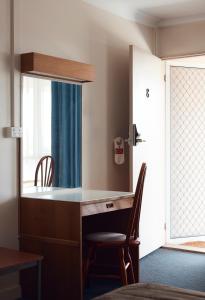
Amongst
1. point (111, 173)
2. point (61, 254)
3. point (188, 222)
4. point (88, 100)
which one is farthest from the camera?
point (188, 222)

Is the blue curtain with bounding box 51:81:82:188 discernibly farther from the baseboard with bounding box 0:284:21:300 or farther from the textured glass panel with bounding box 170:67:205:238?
the textured glass panel with bounding box 170:67:205:238

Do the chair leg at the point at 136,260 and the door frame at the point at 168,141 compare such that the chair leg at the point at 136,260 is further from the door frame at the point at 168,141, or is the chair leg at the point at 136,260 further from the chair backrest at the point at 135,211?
the door frame at the point at 168,141

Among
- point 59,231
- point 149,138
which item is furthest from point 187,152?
point 59,231

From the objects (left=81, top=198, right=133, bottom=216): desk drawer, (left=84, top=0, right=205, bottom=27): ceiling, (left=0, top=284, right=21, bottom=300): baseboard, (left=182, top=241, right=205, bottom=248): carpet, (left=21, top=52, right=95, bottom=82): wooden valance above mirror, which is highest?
(left=84, top=0, right=205, bottom=27): ceiling

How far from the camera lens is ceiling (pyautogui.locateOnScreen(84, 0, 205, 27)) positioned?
4113 millimetres

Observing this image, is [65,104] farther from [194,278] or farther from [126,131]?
[194,278]

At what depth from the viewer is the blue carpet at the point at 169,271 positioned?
349cm

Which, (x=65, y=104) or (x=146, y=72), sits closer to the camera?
(x=65, y=104)

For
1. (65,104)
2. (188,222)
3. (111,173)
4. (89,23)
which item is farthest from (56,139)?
(188,222)

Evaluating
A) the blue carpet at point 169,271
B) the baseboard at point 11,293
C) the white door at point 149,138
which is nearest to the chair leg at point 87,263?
the blue carpet at point 169,271

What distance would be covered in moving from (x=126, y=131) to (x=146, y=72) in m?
0.60

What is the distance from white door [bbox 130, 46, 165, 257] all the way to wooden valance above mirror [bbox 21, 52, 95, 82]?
0.60m

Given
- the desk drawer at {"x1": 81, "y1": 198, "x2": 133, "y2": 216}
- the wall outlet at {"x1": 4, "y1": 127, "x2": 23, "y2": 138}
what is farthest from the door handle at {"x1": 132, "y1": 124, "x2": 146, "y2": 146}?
the wall outlet at {"x1": 4, "y1": 127, "x2": 23, "y2": 138}

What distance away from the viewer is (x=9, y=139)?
3119mm
